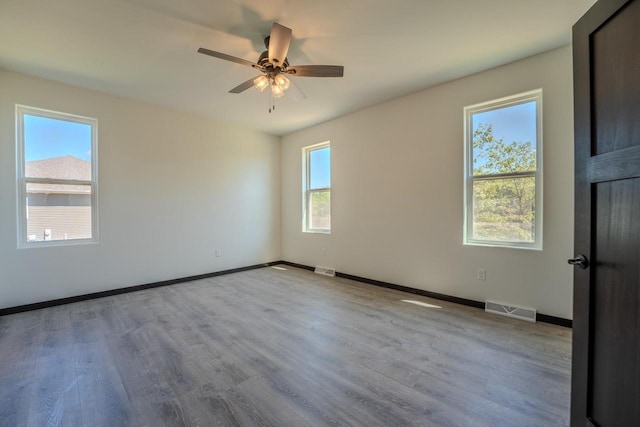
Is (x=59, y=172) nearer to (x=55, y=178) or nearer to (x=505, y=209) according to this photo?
(x=55, y=178)

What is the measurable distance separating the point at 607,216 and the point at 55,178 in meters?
5.16

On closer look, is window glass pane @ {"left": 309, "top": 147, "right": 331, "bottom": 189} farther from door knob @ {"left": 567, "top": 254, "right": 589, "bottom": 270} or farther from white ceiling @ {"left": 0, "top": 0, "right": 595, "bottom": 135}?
door knob @ {"left": 567, "top": 254, "right": 589, "bottom": 270}

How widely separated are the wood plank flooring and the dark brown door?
58 centimetres

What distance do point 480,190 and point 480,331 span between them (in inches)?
63.1

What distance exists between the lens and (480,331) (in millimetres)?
2594

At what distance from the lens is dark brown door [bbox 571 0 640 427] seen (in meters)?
1.02

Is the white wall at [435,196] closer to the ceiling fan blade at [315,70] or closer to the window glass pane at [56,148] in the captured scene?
the ceiling fan blade at [315,70]

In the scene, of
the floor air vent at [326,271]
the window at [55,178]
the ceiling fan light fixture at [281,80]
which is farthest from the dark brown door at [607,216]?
the window at [55,178]

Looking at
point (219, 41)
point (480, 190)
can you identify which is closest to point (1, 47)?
point (219, 41)

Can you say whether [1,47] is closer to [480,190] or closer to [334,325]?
[334,325]

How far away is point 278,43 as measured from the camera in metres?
2.12

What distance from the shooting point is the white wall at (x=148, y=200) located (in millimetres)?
3154

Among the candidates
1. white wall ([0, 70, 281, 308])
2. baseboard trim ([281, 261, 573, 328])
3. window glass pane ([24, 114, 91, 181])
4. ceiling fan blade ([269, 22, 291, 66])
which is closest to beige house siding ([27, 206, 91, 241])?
white wall ([0, 70, 281, 308])

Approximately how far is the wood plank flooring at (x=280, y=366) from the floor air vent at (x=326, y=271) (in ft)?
4.83
